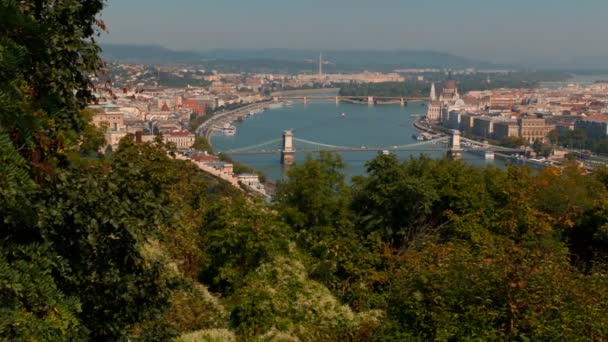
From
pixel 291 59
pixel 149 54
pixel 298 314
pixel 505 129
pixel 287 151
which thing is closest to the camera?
pixel 298 314

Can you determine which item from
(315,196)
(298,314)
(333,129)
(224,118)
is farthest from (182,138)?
A: (298,314)

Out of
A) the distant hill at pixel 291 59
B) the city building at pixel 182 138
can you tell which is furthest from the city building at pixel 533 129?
the distant hill at pixel 291 59

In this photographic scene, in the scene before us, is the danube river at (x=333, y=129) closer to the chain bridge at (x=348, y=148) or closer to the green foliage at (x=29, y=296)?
the chain bridge at (x=348, y=148)

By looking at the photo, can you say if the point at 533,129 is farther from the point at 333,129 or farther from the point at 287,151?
the point at 287,151

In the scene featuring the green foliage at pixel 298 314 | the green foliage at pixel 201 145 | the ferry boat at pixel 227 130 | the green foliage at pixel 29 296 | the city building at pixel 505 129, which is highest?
the green foliage at pixel 29 296

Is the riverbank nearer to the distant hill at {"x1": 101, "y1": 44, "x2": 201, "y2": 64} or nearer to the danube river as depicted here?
the danube river

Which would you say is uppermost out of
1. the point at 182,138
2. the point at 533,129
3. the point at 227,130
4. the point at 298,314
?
the point at 298,314

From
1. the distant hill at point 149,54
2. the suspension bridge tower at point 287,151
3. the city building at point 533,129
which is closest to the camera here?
the suspension bridge tower at point 287,151

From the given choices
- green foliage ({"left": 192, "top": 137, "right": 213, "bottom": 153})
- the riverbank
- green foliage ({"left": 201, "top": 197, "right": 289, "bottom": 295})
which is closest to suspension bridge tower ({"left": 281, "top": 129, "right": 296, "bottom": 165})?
green foliage ({"left": 192, "top": 137, "right": 213, "bottom": 153})
